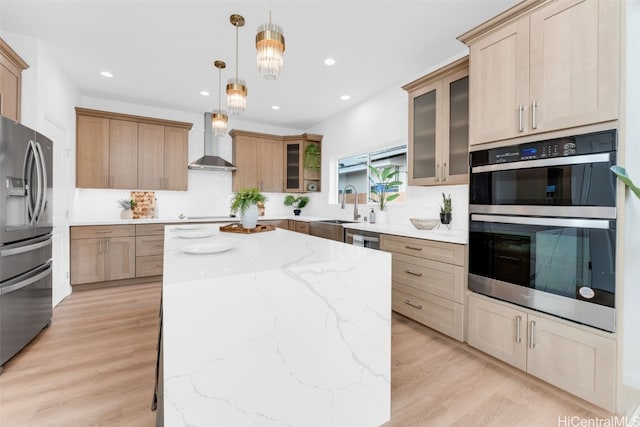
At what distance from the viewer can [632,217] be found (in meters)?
1.56

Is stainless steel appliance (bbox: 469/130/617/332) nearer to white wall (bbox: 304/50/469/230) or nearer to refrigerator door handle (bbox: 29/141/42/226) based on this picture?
white wall (bbox: 304/50/469/230)

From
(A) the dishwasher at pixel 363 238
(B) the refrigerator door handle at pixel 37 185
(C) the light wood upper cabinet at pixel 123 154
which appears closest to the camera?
(B) the refrigerator door handle at pixel 37 185

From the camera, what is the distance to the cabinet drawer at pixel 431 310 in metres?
2.35

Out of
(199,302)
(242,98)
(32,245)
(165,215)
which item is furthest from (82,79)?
(199,302)

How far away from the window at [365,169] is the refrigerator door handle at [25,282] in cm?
369

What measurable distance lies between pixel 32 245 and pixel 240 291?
241cm

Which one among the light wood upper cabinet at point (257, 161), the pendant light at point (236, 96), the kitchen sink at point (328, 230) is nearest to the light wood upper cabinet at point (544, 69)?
the pendant light at point (236, 96)

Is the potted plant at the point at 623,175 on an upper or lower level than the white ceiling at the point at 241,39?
lower

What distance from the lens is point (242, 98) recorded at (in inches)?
83.4

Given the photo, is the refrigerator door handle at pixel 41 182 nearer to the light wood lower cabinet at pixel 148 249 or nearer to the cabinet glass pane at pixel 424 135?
the light wood lower cabinet at pixel 148 249

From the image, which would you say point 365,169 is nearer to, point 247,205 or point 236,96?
point 247,205

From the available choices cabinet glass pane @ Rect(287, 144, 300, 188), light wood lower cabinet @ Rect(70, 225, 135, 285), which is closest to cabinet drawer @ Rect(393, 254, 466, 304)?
cabinet glass pane @ Rect(287, 144, 300, 188)

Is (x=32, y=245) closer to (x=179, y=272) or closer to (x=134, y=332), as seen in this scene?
(x=134, y=332)

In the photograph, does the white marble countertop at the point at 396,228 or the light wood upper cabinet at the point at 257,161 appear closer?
the white marble countertop at the point at 396,228
